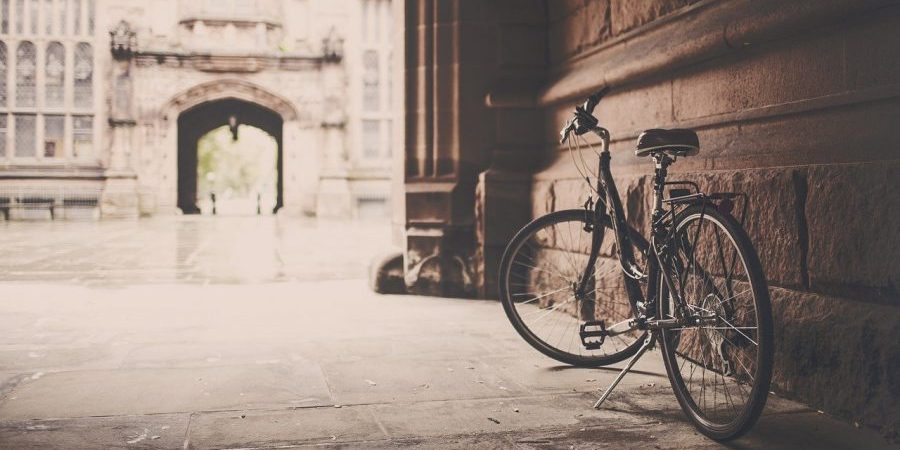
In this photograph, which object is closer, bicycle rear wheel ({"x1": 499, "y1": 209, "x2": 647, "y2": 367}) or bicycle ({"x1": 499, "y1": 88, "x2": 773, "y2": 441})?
bicycle ({"x1": 499, "y1": 88, "x2": 773, "y2": 441})

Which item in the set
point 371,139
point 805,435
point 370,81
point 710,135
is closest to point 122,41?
point 370,81

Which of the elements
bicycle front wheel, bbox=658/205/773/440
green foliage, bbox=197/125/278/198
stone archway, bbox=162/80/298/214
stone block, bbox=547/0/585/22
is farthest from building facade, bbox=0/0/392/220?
green foliage, bbox=197/125/278/198

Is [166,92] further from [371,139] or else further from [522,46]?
[522,46]

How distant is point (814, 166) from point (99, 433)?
257cm

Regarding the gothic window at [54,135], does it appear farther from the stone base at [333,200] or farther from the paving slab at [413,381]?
the paving slab at [413,381]

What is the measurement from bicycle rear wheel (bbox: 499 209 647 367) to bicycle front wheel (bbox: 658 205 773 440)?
1.53ft

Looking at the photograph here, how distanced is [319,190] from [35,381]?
1976 cm

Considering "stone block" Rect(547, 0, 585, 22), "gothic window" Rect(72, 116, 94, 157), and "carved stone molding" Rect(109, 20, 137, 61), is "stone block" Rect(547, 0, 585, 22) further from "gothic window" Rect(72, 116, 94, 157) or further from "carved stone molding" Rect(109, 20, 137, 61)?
"gothic window" Rect(72, 116, 94, 157)

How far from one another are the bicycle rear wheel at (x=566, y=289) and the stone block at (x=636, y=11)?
3.96 feet

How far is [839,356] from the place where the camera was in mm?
2934

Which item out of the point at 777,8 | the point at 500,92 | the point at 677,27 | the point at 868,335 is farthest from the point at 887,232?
the point at 500,92

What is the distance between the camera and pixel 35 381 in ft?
11.5

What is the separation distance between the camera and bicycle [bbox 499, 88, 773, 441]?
2.70 meters

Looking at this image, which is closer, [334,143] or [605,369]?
[605,369]
